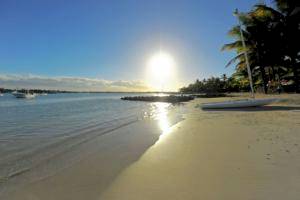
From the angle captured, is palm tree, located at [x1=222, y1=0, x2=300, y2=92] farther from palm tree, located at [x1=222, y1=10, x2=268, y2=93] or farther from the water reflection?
the water reflection

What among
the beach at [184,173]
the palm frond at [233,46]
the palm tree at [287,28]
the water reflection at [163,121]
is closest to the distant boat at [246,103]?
the water reflection at [163,121]

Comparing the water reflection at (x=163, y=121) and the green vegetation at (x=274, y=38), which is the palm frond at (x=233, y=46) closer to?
the green vegetation at (x=274, y=38)

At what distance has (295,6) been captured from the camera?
29.3 m

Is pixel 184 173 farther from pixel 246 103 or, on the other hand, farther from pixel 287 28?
pixel 287 28

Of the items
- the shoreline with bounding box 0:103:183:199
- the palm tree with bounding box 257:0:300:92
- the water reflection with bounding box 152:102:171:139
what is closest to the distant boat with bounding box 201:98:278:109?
the water reflection with bounding box 152:102:171:139

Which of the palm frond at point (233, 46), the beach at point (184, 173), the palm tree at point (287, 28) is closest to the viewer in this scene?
the beach at point (184, 173)

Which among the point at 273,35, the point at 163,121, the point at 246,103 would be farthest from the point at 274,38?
the point at 163,121

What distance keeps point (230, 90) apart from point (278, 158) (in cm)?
6648

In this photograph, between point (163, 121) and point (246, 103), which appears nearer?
point (163, 121)

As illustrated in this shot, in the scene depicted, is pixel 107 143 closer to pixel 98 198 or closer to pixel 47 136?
pixel 47 136

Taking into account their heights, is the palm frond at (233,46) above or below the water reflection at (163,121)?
above

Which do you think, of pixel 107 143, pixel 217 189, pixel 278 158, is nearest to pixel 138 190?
pixel 217 189

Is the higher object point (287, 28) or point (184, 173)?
point (287, 28)

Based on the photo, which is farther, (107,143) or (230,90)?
(230,90)
